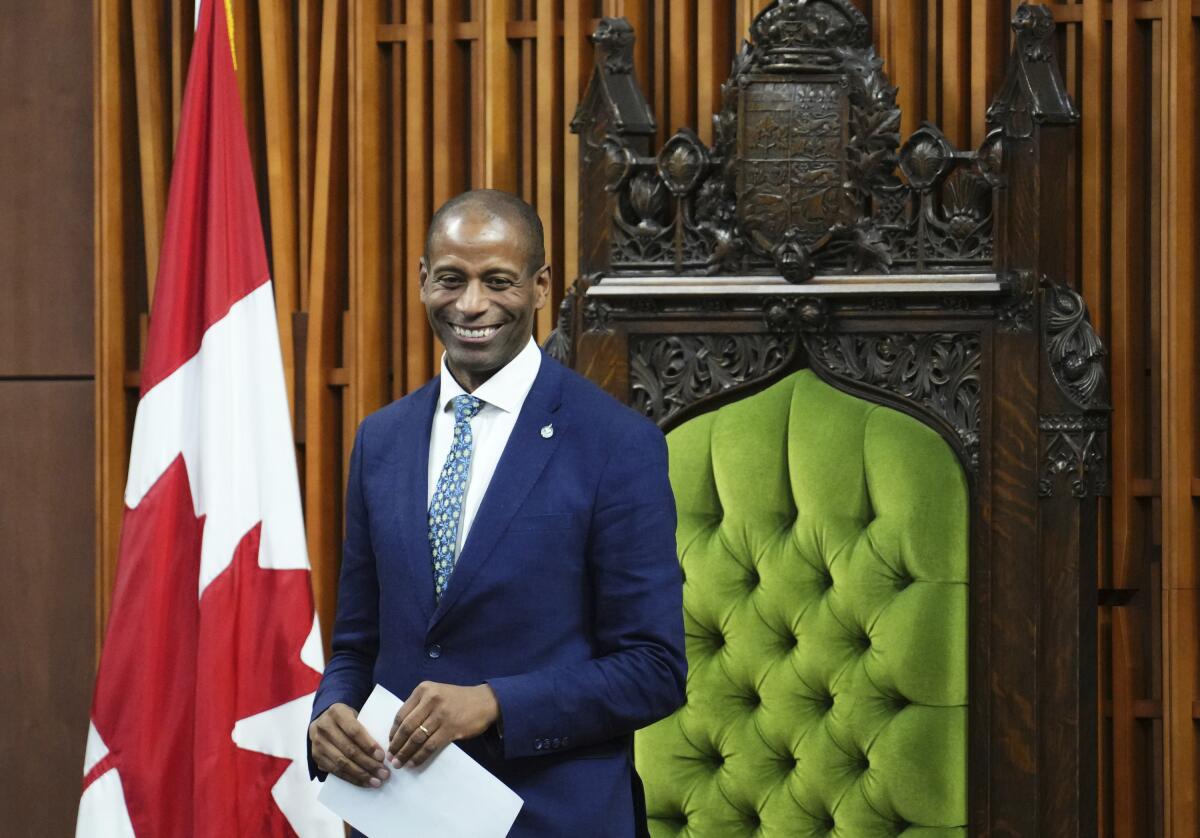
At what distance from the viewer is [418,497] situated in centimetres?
183

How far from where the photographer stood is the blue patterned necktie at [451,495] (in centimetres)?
180

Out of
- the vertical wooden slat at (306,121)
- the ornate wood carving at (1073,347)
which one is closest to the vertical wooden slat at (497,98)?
the vertical wooden slat at (306,121)

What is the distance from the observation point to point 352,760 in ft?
5.73

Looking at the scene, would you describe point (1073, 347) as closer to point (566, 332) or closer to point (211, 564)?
point (566, 332)

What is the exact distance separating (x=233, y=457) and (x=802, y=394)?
3.47ft

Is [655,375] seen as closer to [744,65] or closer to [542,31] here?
[744,65]

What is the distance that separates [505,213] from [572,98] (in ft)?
4.57

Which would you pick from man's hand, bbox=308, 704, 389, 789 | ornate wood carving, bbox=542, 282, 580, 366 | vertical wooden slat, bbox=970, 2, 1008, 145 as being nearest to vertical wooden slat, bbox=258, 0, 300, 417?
ornate wood carving, bbox=542, 282, 580, 366

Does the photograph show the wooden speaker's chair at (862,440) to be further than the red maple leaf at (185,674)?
No

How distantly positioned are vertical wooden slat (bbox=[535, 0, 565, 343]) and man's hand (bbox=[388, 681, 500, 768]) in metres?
1.59

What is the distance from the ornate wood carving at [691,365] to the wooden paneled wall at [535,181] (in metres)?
0.42

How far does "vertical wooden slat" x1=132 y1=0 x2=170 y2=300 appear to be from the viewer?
3369mm

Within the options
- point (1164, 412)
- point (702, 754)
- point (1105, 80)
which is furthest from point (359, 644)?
point (1105, 80)

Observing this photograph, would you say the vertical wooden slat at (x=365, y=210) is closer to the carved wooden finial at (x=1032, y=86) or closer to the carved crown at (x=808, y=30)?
the carved crown at (x=808, y=30)
